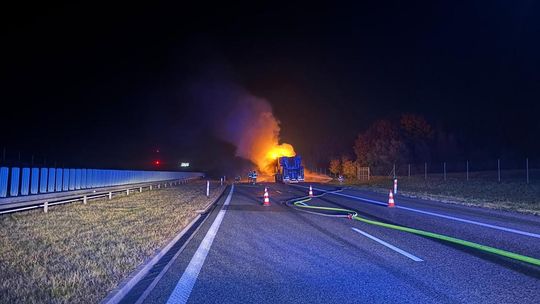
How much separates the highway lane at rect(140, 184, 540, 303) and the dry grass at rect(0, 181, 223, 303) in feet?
2.79

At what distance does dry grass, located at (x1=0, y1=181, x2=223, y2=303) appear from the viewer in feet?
18.7

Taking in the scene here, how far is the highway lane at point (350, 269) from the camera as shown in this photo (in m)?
5.64

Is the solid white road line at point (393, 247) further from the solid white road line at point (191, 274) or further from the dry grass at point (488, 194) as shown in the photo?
the dry grass at point (488, 194)

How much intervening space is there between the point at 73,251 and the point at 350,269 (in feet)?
17.4

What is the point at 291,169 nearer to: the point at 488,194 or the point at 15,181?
the point at 488,194

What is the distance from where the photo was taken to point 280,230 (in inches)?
463

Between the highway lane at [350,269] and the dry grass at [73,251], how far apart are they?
85 cm

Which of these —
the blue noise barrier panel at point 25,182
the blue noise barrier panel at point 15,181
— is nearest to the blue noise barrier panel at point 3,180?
the blue noise barrier panel at point 15,181

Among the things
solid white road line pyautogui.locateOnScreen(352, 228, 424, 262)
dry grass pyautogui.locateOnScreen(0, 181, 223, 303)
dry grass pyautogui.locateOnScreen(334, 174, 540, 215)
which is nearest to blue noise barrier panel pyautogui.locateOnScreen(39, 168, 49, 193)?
dry grass pyautogui.locateOnScreen(0, 181, 223, 303)

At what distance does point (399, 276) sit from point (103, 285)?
4.27 meters

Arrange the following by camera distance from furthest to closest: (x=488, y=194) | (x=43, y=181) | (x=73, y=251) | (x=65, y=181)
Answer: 1. (x=488, y=194)
2. (x=65, y=181)
3. (x=43, y=181)
4. (x=73, y=251)

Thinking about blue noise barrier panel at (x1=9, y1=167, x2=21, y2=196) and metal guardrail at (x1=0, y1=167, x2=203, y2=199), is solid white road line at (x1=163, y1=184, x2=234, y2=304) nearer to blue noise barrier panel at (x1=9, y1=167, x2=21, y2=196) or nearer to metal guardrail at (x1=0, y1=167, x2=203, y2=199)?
metal guardrail at (x1=0, y1=167, x2=203, y2=199)

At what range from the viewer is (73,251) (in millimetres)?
8469

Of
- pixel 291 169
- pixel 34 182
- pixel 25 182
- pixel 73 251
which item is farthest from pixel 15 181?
pixel 291 169
